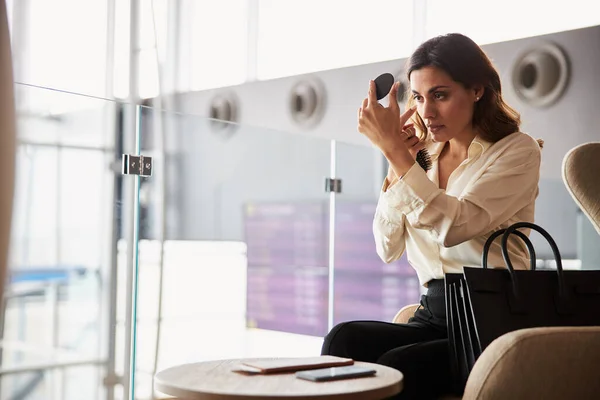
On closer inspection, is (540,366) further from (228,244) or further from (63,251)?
(228,244)

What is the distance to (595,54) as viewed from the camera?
3186mm

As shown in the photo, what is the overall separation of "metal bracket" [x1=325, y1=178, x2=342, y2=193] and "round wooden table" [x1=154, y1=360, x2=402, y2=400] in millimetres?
1507

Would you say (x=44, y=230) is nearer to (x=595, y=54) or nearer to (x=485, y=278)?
(x=485, y=278)

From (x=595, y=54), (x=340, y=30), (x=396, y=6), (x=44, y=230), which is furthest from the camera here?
(x=340, y=30)

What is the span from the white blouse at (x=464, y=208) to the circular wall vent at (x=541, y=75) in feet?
6.47

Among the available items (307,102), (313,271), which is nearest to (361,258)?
(313,271)

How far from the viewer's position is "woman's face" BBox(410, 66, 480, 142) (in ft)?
5.01

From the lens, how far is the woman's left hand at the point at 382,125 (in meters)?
1.43

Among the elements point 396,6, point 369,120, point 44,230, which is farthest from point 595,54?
point 44,230

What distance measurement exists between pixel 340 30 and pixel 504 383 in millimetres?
3681

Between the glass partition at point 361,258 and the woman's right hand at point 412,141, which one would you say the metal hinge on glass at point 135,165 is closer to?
the woman's right hand at point 412,141

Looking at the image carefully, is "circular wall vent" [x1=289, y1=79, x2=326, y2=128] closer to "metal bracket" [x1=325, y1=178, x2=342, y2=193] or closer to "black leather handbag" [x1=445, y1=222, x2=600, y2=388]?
"metal bracket" [x1=325, y1=178, x2=342, y2=193]

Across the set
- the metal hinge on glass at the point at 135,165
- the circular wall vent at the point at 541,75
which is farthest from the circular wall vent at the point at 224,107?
the metal hinge on glass at the point at 135,165

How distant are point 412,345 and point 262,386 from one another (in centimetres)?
43
